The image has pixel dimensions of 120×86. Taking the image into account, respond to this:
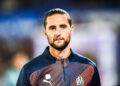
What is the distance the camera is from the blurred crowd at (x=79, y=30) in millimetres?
9445

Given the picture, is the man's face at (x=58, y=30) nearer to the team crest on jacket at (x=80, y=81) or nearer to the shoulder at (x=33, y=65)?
the shoulder at (x=33, y=65)

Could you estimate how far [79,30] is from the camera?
380 inches

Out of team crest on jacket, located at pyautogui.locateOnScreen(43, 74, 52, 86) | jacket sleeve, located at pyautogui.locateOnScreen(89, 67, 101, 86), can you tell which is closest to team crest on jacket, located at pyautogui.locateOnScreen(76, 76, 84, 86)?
jacket sleeve, located at pyautogui.locateOnScreen(89, 67, 101, 86)

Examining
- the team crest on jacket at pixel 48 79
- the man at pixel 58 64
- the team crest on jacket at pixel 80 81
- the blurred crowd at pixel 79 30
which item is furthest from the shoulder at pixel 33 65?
the blurred crowd at pixel 79 30

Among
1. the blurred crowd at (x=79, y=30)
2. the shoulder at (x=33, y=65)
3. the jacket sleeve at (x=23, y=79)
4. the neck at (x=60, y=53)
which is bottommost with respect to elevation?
the blurred crowd at (x=79, y=30)

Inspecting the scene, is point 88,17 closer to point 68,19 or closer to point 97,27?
point 97,27

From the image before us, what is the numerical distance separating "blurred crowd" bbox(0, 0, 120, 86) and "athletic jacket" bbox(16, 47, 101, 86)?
593 centimetres

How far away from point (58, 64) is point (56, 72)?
0.28ft

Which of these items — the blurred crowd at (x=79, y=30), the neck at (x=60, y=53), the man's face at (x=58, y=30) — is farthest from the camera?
the blurred crowd at (x=79, y=30)

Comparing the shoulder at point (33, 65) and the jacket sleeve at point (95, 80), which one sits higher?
the shoulder at point (33, 65)

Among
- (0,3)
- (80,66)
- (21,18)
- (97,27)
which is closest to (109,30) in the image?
(97,27)

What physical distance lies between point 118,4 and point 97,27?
0.89 meters

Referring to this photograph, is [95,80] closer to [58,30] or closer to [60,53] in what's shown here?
[60,53]

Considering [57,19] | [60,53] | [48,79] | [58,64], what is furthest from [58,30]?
[48,79]
